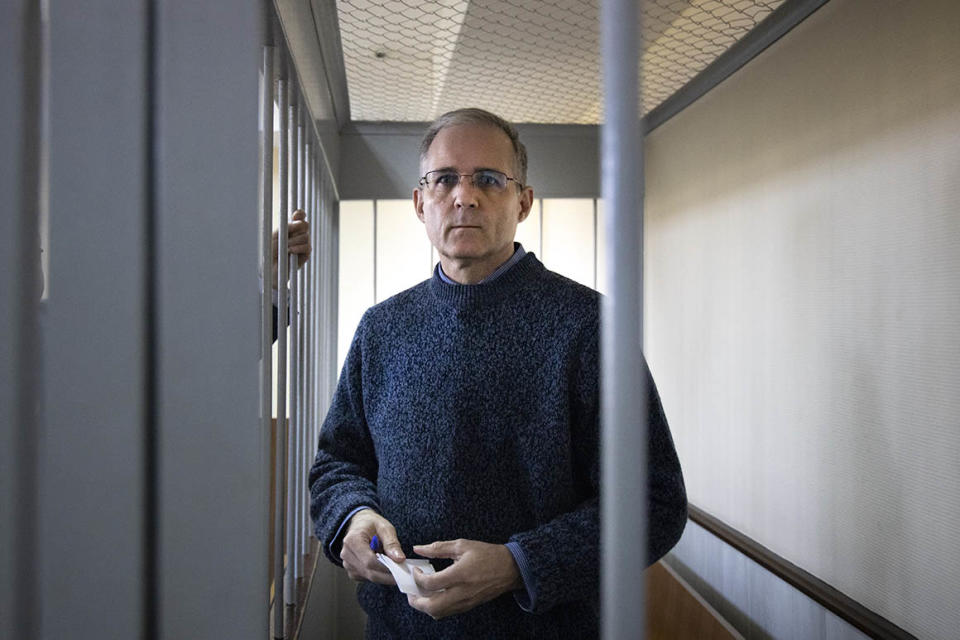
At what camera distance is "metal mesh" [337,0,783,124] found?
118 centimetres

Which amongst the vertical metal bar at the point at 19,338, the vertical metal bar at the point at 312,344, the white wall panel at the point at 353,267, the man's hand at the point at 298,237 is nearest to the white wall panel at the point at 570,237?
the white wall panel at the point at 353,267

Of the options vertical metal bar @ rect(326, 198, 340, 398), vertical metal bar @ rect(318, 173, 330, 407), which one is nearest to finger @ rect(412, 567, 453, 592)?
vertical metal bar @ rect(318, 173, 330, 407)

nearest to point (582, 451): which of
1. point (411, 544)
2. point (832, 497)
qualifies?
point (411, 544)

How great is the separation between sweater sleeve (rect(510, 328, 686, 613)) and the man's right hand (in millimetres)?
149

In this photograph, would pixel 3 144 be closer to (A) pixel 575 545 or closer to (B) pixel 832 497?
(A) pixel 575 545

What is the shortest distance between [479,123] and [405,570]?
592mm

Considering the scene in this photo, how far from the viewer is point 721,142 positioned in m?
1.68

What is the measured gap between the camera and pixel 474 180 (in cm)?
92

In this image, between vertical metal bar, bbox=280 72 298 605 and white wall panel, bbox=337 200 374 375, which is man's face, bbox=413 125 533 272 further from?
white wall panel, bbox=337 200 374 375

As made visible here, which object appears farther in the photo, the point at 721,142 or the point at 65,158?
the point at 721,142

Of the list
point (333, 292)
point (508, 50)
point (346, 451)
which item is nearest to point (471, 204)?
point (346, 451)

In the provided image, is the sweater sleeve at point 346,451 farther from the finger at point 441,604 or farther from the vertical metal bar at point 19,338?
the vertical metal bar at point 19,338

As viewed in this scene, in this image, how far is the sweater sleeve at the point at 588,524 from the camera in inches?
28.4

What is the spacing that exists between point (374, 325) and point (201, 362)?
2.00ft
